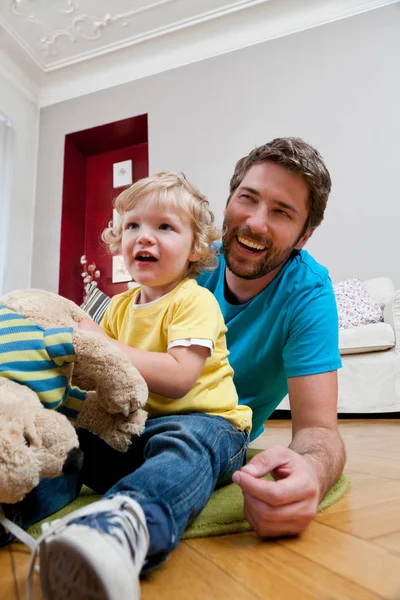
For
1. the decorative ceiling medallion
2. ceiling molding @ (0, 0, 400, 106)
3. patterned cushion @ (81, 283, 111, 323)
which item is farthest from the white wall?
patterned cushion @ (81, 283, 111, 323)

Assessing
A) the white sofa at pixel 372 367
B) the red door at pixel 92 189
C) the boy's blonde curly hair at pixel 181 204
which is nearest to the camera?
the boy's blonde curly hair at pixel 181 204

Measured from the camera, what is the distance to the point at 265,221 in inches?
44.9

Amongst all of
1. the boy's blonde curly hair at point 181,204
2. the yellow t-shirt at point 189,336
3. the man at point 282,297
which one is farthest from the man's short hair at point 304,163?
the yellow t-shirt at point 189,336

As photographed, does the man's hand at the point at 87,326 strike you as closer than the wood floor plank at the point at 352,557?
No

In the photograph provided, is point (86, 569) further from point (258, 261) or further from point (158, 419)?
point (258, 261)

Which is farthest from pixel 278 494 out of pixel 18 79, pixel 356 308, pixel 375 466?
pixel 18 79

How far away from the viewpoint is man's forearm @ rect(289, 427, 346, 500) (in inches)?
30.2

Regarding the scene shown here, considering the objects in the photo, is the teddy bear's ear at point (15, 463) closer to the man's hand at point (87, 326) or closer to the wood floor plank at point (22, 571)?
the wood floor plank at point (22, 571)

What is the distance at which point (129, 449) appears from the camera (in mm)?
770

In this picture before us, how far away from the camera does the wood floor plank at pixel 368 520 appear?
0.67 meters

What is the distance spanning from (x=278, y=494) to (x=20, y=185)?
3.73 meters

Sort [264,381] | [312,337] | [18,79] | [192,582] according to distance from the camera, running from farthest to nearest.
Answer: [18,79] < [264,381] < [312,337] < [192,582]

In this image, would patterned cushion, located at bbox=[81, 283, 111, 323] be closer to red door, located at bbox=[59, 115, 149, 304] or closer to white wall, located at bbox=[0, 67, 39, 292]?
red door, located at bbox=[59, 115, 149, 304]

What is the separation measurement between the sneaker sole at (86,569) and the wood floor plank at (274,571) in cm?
16
